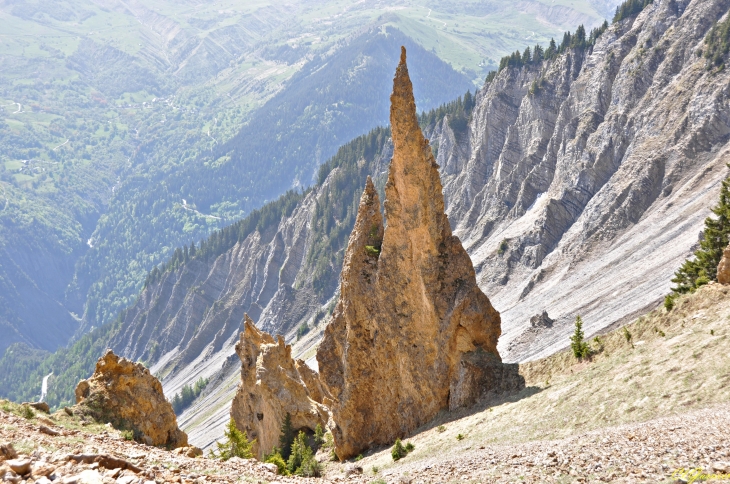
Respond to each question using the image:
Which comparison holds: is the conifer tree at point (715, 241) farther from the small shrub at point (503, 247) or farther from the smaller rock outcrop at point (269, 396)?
the small shrub at point (503, 247)

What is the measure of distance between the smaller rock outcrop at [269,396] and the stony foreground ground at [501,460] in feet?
117

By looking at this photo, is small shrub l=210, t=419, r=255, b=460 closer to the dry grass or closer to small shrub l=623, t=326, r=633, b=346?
the dry grass

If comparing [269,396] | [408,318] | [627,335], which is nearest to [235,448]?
[408,318]

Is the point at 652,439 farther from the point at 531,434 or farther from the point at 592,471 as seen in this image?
the point at 531,434

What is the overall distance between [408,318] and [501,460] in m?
24.1

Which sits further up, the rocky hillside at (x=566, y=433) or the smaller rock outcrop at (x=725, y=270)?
the smaller rock outcrop at (x=725, y=270)

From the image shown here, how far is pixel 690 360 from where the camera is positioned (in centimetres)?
3394

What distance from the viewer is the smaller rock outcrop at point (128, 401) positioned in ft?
148

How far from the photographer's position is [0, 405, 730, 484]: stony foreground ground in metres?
20.0

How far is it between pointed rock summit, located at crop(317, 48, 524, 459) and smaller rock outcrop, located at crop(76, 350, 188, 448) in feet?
45.0

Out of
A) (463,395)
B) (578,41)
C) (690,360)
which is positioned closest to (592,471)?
(690,360)

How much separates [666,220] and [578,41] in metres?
84.1

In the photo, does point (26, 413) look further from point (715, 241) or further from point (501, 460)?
point (715, 241)

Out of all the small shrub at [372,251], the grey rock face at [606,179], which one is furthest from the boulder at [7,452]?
the grey rock face at [606,179]
